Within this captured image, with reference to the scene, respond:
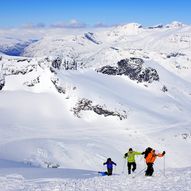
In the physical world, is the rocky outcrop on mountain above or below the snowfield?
above

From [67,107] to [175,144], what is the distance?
5150 centimetres

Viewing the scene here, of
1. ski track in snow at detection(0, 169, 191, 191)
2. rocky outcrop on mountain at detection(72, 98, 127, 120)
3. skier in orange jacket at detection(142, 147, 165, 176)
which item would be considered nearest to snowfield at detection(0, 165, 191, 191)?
ski track in snow at detection(0, 169, 191, 191)

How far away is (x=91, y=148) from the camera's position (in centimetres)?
13825

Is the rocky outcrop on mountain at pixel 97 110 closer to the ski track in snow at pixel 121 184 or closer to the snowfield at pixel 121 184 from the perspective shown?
the snowfield at pixel 121 184

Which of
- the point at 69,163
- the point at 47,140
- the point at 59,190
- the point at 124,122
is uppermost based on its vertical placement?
the point at 124,122

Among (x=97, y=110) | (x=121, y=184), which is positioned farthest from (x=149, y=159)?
(x=97, y=110)

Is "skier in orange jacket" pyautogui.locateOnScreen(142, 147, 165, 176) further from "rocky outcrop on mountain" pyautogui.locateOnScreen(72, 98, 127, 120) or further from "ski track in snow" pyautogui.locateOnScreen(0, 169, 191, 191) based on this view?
"rocky outcrop on mountain" pyautogui.locateOnScreen(72, 98, 127, 120)

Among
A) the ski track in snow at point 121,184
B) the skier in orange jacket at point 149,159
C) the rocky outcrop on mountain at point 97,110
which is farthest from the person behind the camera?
the rocky outcrop on mountain at point 97,110

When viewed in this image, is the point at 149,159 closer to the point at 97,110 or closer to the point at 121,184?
the point at 121,184

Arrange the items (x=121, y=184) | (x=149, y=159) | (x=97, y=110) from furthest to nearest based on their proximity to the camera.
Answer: (x=97, y=110) < (x=149, y=159) < (x=121, y=184)

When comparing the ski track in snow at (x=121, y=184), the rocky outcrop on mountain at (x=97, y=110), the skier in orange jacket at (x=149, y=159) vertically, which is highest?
the rocky outcrop on mountain at (x=97, y=110)

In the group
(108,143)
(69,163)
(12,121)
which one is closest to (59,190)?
(69,163)

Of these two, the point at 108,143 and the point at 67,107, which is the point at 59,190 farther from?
the point at 67,107

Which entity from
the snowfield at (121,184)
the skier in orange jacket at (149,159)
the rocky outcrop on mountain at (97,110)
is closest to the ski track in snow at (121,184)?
the snowfield at (121,184)
